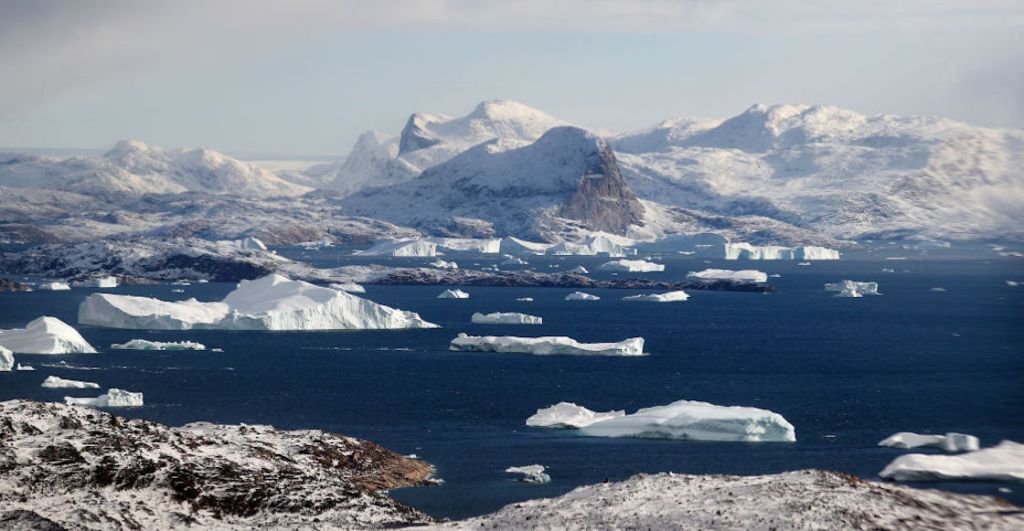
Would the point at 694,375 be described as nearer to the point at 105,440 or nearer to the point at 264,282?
the point at 264,282

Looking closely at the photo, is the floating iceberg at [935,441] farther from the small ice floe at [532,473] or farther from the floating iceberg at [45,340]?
the floating iceberg at [45,340]

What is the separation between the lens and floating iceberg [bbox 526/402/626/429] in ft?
221

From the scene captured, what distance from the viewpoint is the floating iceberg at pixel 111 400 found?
239 ft

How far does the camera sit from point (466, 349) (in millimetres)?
108188

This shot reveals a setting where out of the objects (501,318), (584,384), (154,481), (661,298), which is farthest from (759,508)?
(661,298)

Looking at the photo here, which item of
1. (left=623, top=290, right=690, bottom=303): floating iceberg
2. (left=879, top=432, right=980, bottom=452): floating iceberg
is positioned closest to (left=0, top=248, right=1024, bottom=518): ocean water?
(left=879, top=432, right=980, bottom=452): floating iceberg

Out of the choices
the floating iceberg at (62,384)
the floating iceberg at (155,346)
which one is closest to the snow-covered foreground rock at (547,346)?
the floating iceberg at (155,346)

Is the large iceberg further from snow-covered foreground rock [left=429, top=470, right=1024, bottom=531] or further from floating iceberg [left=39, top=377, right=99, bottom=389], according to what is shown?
snow-covered foreground rock [left=429, top=470, right=1024, bottom=531]

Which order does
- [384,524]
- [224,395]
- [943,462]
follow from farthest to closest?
[224,395] → [943,462] → [384,524]

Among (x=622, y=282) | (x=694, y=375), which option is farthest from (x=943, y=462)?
(x=622, y=282)

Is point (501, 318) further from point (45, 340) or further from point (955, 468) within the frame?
point (955, 468)

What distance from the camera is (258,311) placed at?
4683 inches

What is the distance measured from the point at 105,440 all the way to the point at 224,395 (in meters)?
38.1

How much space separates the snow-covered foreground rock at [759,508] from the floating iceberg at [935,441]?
2022cm
